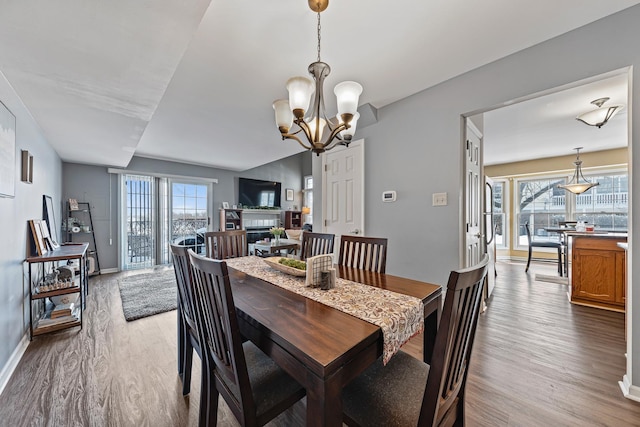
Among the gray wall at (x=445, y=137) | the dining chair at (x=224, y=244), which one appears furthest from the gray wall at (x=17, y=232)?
the gray wall at (x=445, y=137)

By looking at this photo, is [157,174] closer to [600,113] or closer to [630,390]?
[630,390]

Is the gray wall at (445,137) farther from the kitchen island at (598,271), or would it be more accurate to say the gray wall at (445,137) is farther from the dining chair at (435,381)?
the kitchen island at (598,271)

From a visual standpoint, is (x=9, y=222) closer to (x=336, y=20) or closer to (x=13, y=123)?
(x=13, y=123)

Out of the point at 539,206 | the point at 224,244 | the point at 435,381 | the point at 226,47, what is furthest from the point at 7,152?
the point at 539,206

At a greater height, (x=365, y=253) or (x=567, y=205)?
(x=567, y=205)

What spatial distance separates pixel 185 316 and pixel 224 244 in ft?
3.37

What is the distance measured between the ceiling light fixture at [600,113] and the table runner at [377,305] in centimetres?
370

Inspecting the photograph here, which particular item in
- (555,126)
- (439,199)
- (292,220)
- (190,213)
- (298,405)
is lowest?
(298,405)

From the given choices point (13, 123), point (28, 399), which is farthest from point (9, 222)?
point (28, 399)

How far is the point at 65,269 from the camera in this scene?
2.67 metres

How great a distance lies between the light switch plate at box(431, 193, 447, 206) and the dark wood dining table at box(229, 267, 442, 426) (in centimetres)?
140

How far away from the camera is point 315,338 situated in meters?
0.87

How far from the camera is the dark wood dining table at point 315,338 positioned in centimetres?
75

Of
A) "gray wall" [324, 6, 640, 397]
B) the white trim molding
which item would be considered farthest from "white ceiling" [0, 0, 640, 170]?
the white trim molding
